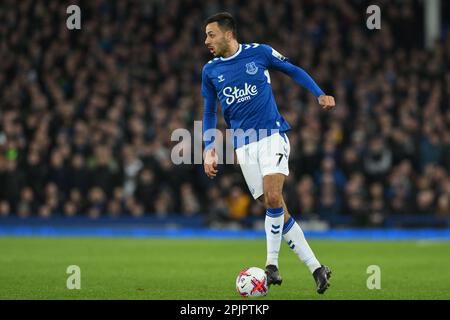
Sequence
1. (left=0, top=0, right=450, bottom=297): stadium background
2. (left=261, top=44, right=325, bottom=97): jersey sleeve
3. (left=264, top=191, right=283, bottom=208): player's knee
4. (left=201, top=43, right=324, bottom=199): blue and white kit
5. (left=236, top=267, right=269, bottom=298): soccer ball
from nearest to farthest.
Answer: (left=236, top=267, right=269, bottom=298): soccer ball → (left=264, top=191, right=283, bottom=208): player's knee → (left=201, top=43, right=324, bottom=199): blue and white kit → (left=261, top=44, right=325, bottom=97): jersey sleeve → (left=0, top=0, right=450, bottom=297): stadium background

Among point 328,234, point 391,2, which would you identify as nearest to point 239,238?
point 328,234

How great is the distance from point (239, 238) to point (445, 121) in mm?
5883

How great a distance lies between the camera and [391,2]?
91.8 feet

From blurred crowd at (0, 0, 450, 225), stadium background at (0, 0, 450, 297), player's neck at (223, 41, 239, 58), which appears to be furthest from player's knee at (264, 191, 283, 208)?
blurred crowd at (0, 0, 450, 225)

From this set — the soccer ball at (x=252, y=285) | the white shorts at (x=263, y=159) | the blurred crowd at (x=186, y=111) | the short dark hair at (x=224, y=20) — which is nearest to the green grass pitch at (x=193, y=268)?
the soccer ball at (x=252, y=285)

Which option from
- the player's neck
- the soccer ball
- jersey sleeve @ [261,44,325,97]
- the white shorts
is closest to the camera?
the soccer ball

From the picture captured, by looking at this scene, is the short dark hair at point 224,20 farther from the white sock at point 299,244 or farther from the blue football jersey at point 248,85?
the white sock at point 299,244

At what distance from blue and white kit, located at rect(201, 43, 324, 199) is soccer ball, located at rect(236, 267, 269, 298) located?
3.04 feet

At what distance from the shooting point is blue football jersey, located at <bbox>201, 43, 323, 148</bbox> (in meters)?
10.6

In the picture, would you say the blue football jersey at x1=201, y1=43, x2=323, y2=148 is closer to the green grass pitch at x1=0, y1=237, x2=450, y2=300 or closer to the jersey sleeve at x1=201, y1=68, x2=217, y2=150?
the jersey sleeve at x1=201, y1=68, x2=217, y2=150

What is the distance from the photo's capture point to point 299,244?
10.5 meters

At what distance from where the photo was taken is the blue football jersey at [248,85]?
10.6m
